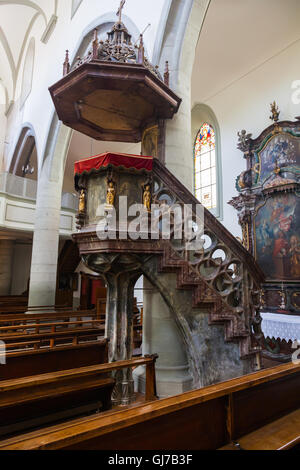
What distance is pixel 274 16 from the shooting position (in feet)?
25.1

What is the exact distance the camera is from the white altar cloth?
6.04 m

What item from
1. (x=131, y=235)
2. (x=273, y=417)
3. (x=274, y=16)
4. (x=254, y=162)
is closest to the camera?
(x=273, y=417)

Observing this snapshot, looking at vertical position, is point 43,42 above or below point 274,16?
above

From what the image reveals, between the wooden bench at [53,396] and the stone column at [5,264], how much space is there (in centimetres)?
1185

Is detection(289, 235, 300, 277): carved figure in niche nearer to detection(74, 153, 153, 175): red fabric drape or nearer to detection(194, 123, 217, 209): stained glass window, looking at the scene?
detection(194, 123, 217, 209): stained glass window

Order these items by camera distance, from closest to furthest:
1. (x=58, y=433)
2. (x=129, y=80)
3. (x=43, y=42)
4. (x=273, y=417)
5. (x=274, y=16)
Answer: (x=58, y=433) < (x=273, y=417) < (x=129, y=80) < (x=274, y=16) < (x=43, y=42)

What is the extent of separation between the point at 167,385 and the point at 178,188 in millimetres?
2633

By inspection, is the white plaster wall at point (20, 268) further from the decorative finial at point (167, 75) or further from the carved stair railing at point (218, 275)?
the carved stair railing at point (218, 275)

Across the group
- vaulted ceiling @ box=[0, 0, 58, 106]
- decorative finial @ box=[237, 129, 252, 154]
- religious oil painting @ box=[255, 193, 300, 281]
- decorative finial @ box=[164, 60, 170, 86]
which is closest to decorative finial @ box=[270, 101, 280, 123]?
decorative finial @ box=[237, 129, 252, 154]

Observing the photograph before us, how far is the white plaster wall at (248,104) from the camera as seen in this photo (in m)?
8.12

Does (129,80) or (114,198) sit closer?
(114,198)

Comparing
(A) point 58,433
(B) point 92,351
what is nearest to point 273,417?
(A) point 58,433

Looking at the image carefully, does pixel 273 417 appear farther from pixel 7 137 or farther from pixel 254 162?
pixel 7 137

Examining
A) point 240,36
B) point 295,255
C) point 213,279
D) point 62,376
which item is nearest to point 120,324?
point 213,279
